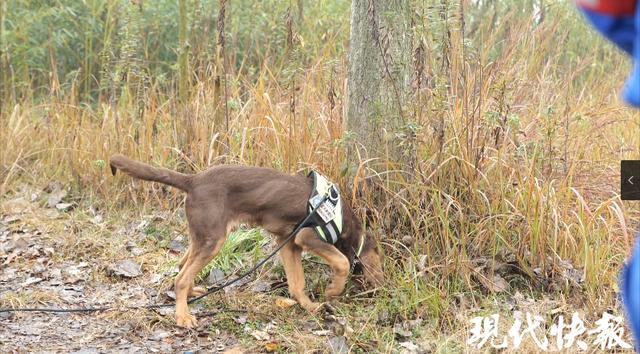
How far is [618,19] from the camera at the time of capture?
1.69 metres

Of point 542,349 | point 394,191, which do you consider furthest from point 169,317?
point 542,349

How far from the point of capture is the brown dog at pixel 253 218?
16.6 feet

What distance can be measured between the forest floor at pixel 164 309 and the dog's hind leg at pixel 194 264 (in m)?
0.08

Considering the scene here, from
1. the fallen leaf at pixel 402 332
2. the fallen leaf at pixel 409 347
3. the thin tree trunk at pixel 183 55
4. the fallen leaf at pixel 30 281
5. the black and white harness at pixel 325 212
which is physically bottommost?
the fallen leaf at pixel 30 281

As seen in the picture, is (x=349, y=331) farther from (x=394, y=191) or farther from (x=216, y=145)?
(x=216, y=145)

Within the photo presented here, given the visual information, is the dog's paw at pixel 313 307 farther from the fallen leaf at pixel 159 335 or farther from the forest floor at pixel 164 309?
the fallen leaf at pixel 159 335

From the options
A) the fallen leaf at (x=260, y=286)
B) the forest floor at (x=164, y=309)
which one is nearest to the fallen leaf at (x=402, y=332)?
the forest floor at (x=164, y=309)

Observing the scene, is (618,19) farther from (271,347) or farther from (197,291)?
(197,291)

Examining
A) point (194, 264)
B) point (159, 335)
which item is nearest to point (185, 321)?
point (159, 335)

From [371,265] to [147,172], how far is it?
4.63 ft

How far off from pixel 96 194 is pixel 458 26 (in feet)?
11.2

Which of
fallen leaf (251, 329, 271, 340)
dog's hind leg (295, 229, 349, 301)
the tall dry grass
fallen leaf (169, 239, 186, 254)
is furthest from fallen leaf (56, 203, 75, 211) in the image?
fallen leaf (251, 329, 271, 340)

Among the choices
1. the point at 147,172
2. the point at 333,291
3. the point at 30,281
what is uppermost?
the point at 147,172

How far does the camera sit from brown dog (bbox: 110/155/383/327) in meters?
5.06
